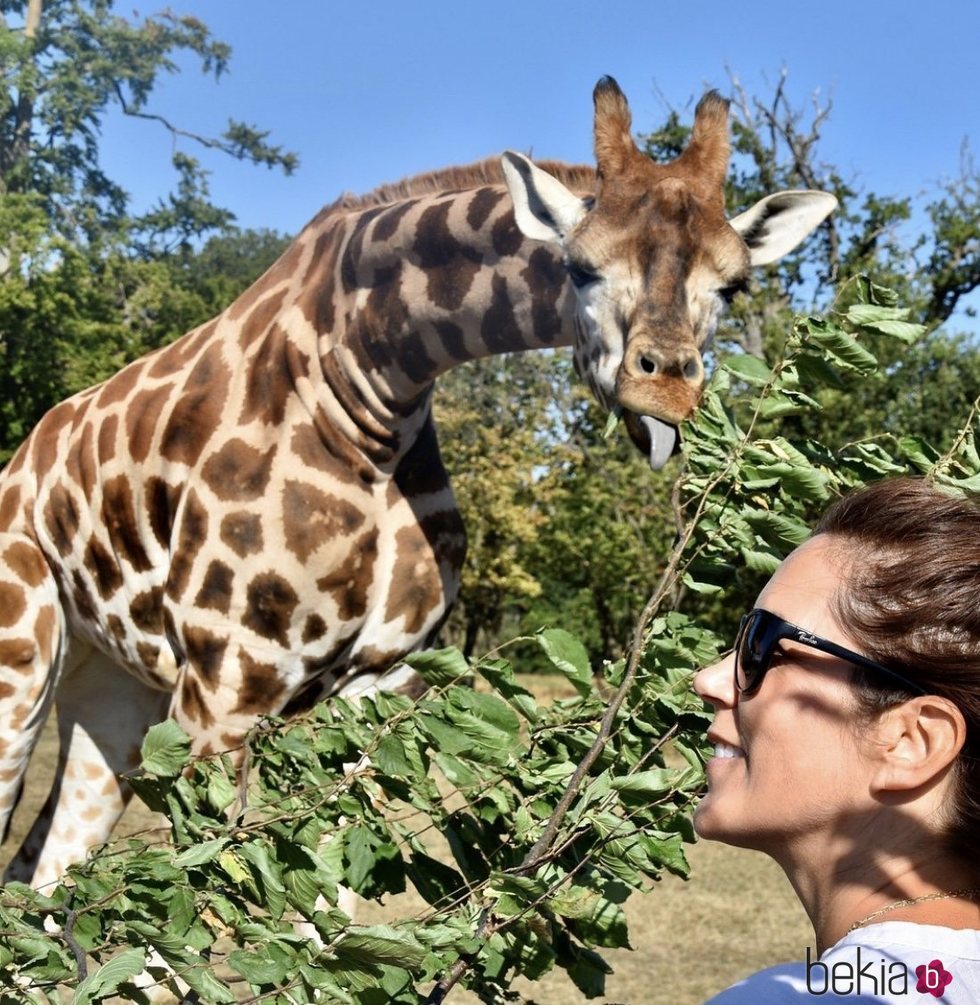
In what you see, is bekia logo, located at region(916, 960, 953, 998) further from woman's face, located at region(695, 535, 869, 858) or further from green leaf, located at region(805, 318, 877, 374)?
green leaf, located at region(805, 318, 877, 374)

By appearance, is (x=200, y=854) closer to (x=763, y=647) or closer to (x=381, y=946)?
(x=381, y=946)

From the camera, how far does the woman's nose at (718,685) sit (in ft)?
4.91

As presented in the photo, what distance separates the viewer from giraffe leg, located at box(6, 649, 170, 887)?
458 centimetres

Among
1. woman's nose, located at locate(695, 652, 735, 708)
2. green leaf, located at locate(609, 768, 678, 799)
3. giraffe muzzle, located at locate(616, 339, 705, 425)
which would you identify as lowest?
green leaf, located at locate(609, 768, 678, 799)

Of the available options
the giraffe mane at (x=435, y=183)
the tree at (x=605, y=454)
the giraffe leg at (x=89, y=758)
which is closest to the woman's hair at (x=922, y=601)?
the giraffe mane at (x=435, y=183)

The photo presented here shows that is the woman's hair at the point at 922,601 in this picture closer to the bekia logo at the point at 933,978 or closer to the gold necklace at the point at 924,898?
the gold necklace at the point at 924,898

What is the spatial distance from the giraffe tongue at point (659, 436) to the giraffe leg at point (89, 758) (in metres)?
2.56

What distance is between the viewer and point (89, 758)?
15.3 ft

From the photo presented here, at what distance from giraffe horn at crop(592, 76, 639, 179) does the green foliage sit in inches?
36.2

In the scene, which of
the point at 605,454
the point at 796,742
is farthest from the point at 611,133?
the point at 605,454

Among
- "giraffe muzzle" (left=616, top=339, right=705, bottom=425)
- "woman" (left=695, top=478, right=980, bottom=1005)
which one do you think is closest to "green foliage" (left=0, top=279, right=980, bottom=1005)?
"giraffe muzzle" (left=616, top=339, right=705, bottom=425)

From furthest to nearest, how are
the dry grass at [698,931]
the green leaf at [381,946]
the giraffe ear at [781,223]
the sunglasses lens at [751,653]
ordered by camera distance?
the dry grass at [698,931]
the giraffe ear at [781,223]
the green leaf at [381,946]
the sunglasses lens at [751,653]

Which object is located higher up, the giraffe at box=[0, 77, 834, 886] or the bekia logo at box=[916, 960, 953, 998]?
the giraffe at box=[0, 77, 834, 886]

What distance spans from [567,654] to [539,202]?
153cm
